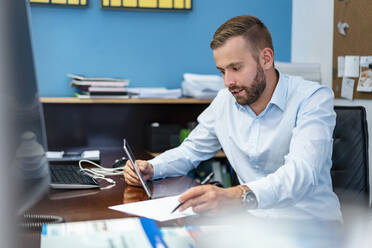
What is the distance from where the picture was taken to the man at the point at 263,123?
52.6 inches

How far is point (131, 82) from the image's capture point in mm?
2768

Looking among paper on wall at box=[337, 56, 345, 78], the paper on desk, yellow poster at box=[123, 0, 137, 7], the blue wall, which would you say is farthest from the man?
yellow poster at box=[123, 0, 137, 7]

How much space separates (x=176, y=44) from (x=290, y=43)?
882 mm

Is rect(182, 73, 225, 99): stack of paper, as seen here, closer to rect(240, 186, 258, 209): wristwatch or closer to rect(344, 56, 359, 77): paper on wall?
rect(344, 56, 359, 77): paper on wall

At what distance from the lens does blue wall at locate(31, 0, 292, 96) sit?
2625mm

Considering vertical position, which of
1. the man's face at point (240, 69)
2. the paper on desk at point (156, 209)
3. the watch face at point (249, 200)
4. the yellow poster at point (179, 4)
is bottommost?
the paper on desk at point (156, 209)

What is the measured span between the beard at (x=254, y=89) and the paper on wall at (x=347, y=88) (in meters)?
1.06

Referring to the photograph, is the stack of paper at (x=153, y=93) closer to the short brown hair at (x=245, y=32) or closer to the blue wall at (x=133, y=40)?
the blue wall at (x=133, y=40)

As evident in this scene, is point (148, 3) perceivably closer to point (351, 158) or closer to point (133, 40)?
point (133, 40)

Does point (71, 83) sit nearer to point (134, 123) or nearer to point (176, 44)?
point (134, 123)

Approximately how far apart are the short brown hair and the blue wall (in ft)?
4.38

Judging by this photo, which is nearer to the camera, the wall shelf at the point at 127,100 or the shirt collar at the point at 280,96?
the shirt collar at the point at 280,96

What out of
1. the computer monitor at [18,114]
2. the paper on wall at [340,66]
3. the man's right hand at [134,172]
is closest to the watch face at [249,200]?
the man's right hand at [134,172]

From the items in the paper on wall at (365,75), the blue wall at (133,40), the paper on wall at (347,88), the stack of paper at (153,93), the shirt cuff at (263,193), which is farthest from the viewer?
the blue wall at (133,40)
